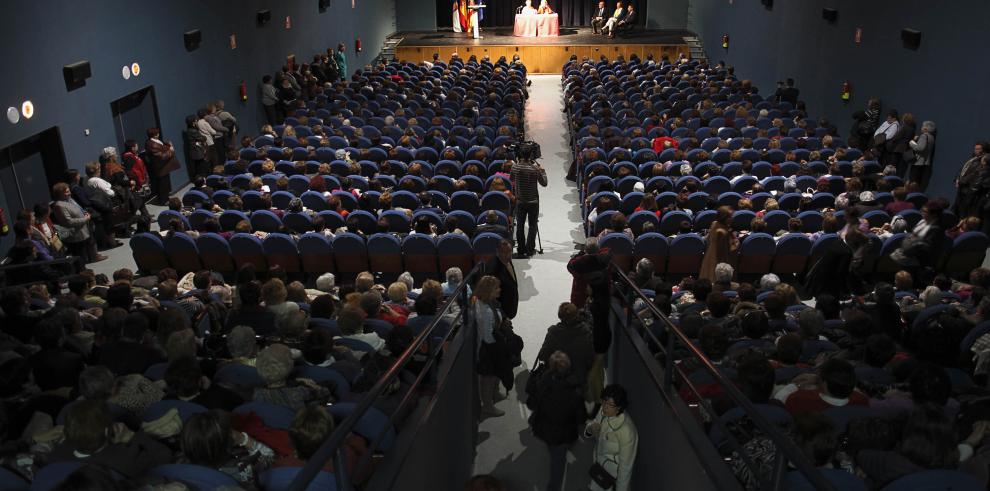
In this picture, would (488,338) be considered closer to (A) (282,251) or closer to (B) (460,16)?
(A) (282,251)

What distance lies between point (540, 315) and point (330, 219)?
3.14 meters

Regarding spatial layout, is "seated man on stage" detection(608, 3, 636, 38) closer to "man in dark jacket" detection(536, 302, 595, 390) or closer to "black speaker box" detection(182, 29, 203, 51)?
"black speaker box" detection(182, 29, 203, 51)

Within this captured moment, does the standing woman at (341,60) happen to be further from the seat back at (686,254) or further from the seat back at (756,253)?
the seat back at (756,253)

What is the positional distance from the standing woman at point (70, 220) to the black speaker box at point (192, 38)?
17.8ft

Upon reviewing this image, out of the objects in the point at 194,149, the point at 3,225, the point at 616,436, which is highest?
the point at 194,149

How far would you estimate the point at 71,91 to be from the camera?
10906mm

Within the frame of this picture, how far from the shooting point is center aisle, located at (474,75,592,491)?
5.72 metres

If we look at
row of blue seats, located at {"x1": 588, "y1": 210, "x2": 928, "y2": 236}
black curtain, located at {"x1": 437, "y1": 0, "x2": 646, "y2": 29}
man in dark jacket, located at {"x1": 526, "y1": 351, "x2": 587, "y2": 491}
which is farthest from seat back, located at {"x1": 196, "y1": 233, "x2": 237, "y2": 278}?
black curtain, located at {"x1": 437, "y1": 0, "x2": 646, "y2": 29}

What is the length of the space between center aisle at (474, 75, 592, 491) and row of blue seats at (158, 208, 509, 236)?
103cm

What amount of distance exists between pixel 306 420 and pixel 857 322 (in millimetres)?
4265

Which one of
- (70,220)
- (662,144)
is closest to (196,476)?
(70,220)

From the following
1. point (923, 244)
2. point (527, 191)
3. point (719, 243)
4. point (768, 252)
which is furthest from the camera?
point (527, 191)

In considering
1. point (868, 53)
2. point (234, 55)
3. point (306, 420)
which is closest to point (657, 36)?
point (868, 53)

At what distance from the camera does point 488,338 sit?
5.99m
